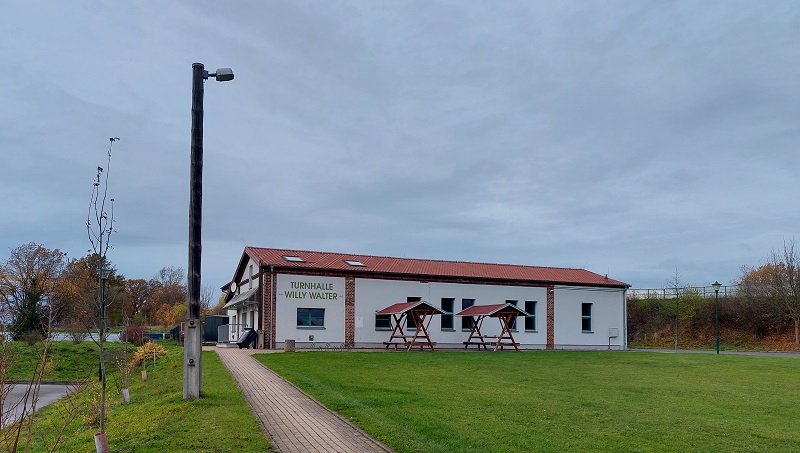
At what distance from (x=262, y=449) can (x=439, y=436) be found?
231 centimetres

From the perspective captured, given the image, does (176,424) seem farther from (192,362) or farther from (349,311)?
(349,311)

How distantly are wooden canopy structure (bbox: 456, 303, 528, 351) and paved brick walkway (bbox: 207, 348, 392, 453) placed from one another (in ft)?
60.0

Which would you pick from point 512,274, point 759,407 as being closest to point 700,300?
point 512,274

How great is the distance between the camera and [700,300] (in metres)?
47.3

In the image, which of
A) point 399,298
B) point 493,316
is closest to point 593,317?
point 493,316

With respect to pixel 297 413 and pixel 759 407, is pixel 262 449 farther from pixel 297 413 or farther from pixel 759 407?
pixel 759 407

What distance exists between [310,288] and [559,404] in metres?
21.1

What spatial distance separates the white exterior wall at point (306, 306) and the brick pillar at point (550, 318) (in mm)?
12464

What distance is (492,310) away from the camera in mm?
32312

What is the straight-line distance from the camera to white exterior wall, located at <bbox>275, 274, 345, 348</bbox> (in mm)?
31434

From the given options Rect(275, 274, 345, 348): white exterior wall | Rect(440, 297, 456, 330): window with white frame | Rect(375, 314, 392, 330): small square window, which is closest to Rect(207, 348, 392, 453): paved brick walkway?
Rect(275, 274, 345, 348): white exterior wall

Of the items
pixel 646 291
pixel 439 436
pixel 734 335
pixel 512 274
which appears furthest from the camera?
pixel 646 291

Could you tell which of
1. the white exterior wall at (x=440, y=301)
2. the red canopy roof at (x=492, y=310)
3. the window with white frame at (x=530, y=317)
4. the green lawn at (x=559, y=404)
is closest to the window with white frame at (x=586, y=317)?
the white exterior wall at (x=440, y=301)

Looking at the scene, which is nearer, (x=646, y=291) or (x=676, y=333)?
(x=676, y=333)
